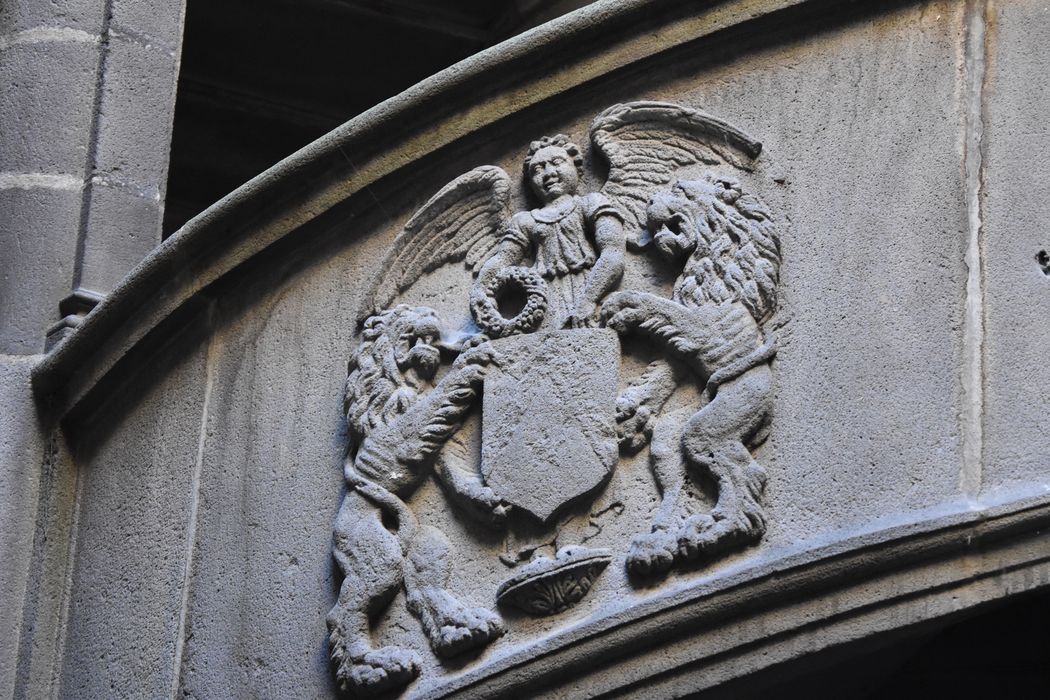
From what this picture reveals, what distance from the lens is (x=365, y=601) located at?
6285 millimetres

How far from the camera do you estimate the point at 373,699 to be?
6234 mm

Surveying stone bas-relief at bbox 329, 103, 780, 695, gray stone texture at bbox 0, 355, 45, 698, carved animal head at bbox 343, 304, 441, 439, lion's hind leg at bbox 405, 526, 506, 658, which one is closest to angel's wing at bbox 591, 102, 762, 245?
stone bas-relief at bbox 329, 103, 780, 695


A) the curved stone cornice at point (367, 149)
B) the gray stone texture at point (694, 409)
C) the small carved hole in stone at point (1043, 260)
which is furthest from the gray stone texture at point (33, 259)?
the small carved hole in stone at point (1043, 260)

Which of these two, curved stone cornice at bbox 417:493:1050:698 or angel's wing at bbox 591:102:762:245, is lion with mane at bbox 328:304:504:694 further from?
angel's wing at bbox 591:102:762:245

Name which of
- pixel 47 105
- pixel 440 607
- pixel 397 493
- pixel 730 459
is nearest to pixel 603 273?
pixel 730 459

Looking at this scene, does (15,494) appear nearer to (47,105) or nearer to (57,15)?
(47,105)

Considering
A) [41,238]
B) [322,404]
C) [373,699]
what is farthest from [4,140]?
[373,699]

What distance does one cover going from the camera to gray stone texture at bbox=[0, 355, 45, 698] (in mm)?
6949

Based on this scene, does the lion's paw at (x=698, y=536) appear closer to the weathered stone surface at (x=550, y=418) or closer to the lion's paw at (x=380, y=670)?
the weathered stone surface at (x=550, y=418)

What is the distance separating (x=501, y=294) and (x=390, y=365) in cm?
32

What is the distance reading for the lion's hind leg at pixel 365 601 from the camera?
620cm

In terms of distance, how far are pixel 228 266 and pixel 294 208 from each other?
0.24 meters

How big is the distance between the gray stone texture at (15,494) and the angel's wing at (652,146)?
1.72 m

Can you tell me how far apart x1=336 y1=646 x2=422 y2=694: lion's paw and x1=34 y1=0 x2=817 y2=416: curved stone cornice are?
1176 millimetres
